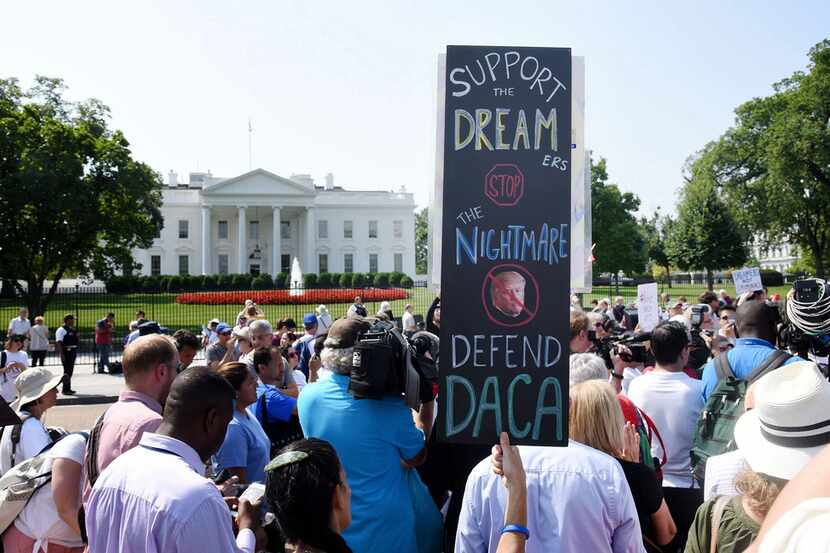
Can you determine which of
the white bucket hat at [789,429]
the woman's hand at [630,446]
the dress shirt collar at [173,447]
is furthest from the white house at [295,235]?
the white bucket hat at [789,429]

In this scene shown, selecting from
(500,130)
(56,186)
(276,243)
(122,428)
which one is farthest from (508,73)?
(276,243)

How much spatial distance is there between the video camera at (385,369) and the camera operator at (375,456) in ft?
0.20

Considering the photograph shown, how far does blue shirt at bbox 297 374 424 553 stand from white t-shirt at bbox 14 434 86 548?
3.76 feet

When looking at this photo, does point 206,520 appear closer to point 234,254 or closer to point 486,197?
point 486,197

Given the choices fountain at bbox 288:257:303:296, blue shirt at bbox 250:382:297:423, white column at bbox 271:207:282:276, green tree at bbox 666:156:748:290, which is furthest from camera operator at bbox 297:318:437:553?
white column at bbox 271:207:282:276

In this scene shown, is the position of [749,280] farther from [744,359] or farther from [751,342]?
[744,359]

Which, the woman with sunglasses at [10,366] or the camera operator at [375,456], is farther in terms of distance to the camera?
the woman with sunglasses at [10,366]

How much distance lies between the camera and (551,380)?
2.71m

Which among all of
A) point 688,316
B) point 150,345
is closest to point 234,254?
point 688,316

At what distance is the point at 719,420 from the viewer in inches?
168

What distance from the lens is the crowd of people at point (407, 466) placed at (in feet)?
7.90

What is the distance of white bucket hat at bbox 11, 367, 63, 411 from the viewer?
14.9ft

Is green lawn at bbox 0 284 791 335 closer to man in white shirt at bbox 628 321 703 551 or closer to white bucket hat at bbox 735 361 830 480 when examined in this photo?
man in white shirt at bbox 628 321 703 551

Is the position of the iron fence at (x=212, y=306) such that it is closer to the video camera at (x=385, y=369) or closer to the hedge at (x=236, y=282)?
the hedge at (x=236, y=282)
